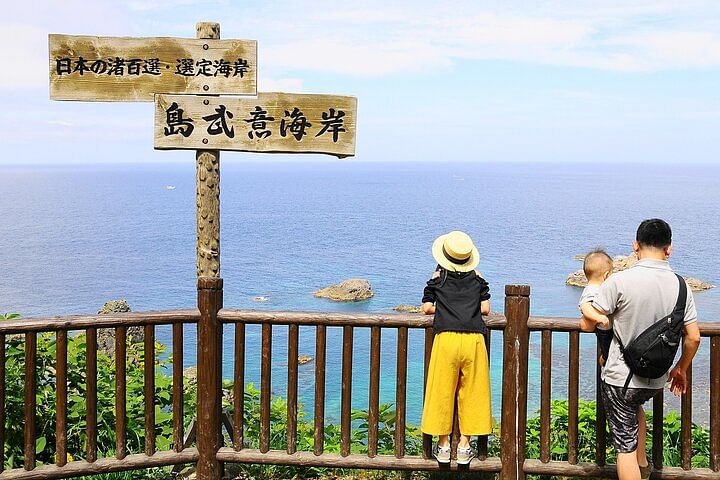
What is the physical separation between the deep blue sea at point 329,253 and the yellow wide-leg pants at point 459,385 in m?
13.9

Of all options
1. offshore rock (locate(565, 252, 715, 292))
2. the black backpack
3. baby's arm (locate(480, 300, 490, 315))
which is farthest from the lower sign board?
A: offshore rock (locate(565, 252, 715, 292))

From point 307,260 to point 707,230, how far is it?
158 feet

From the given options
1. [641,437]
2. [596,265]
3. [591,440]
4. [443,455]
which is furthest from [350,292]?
[596,265]

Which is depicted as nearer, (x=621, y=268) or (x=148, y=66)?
(x=148, y=66)

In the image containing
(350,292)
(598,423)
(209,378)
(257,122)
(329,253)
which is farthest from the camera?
(329,253)

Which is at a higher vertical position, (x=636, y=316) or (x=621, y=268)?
(x=636, y=316)

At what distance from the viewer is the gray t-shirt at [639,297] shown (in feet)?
13.5

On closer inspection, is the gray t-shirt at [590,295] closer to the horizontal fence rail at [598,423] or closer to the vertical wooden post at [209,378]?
the horizontal fence rail at [598,423]

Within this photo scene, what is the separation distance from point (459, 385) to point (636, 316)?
120cm

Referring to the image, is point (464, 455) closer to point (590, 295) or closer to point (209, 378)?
point (590, 295)

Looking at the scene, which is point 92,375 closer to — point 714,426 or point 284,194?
point 714,426

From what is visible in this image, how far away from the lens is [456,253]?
4.68 meters

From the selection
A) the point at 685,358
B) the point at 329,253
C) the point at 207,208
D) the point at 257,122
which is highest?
the point at 257,122

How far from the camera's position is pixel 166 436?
5.99 meters
